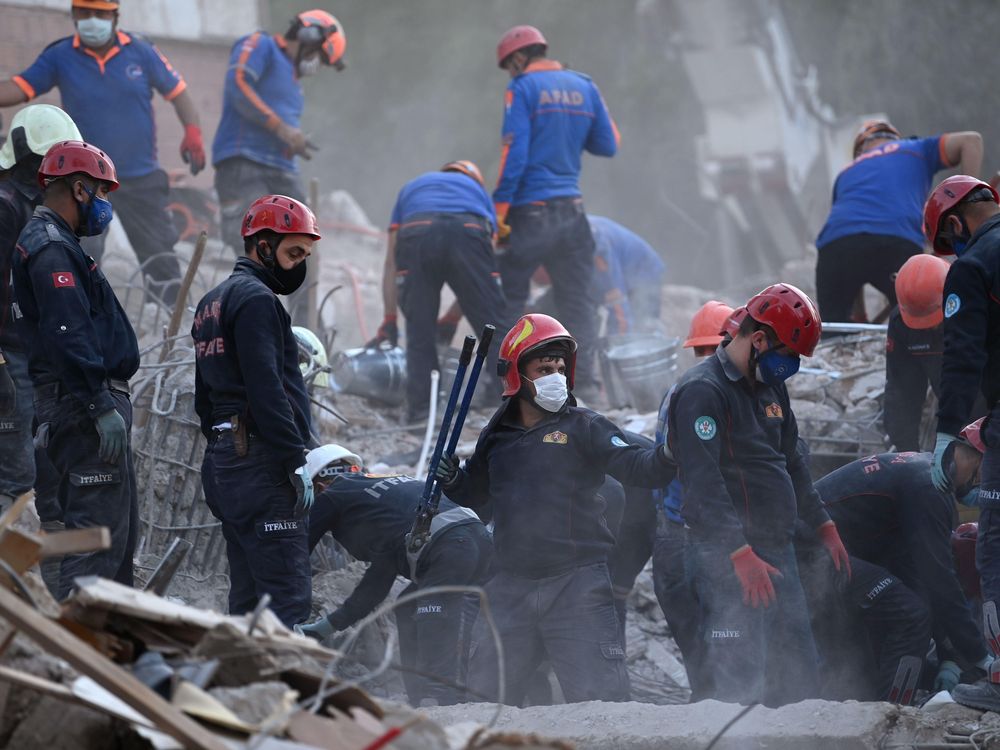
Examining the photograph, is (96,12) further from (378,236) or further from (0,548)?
(378,236)

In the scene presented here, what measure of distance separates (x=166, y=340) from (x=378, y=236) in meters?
10.1

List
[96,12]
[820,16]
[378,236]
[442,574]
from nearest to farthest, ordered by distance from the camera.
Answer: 1. [442,574]
2. [96,12]
3. [378,236]
4. [820,16]

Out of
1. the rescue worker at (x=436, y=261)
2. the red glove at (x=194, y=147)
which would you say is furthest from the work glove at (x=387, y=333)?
the red glove at (x=194, y=147)

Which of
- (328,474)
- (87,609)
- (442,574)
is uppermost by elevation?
(87,609)

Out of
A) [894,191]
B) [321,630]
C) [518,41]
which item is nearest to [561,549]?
[321,630]

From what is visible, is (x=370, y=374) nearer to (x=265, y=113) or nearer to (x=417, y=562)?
(x=265, y=113)

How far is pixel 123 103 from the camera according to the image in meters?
8.80

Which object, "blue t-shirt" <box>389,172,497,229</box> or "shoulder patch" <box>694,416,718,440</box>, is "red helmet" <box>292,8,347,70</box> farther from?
"shoulder patch" <box>694,416,718,440</box>

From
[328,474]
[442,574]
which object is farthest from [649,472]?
[328,474]

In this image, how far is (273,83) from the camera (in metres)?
9.64

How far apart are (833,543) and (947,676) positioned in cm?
94

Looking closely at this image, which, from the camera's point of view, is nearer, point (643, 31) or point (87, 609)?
point (87, 609)

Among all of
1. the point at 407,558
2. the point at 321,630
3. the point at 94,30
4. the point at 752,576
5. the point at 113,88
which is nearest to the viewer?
the point at 752,576

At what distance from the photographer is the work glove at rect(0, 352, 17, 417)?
585 cm
